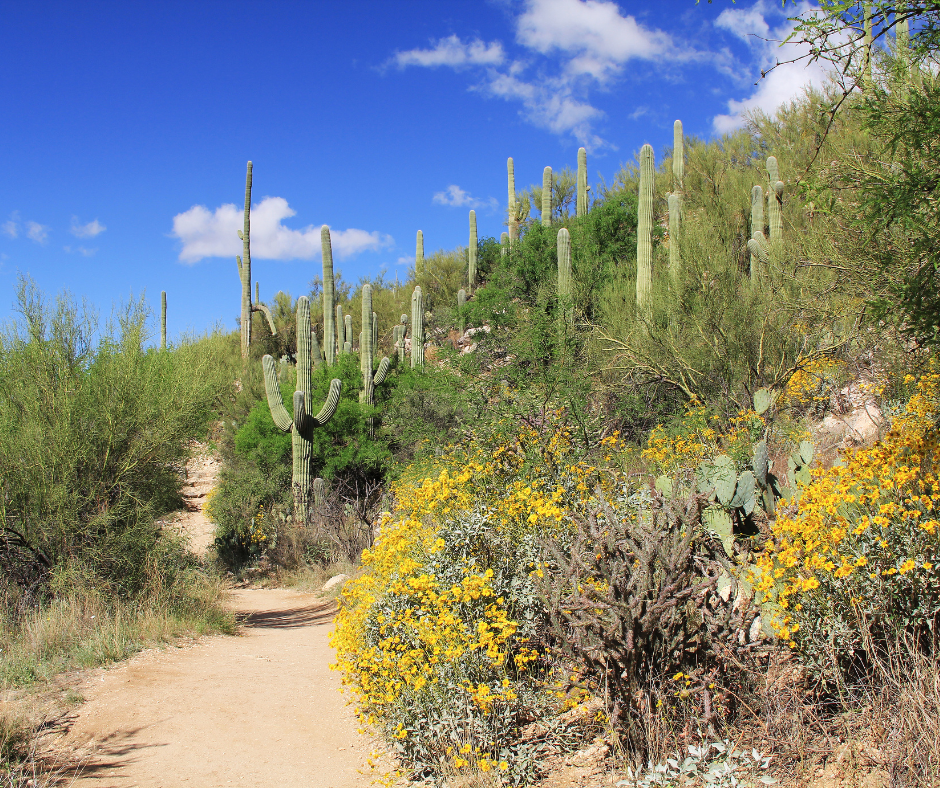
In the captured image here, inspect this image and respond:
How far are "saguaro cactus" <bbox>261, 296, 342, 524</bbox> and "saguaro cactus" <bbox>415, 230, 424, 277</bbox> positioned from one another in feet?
44.7

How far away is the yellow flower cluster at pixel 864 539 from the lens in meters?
3.30

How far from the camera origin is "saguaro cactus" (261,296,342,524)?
1320 cm

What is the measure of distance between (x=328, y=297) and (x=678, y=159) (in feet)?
34.9

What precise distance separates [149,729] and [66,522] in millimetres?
3118

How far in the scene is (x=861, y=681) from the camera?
339 centimetres

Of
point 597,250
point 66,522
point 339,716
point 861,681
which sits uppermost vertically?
point 597,250

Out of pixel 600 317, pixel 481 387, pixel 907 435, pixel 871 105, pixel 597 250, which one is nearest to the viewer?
pixel 907 435

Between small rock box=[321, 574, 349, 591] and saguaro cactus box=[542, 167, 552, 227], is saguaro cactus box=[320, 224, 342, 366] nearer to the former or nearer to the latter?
saguaro cactus box=[542, 167, 552, 227]

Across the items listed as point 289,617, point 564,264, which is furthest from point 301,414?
point 564,264

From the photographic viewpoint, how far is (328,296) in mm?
19969

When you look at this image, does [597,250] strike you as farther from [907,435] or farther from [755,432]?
[907,435]

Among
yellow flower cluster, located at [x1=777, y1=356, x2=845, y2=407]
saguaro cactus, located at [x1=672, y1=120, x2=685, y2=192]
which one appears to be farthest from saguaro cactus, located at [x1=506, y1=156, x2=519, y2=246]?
yellow flower cluster, located at [x1=777, y1=356, x2=845, y2=407]

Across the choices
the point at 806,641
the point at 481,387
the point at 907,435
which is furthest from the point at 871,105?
the point at 481,387

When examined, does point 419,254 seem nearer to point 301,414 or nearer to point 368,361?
point 368,361
